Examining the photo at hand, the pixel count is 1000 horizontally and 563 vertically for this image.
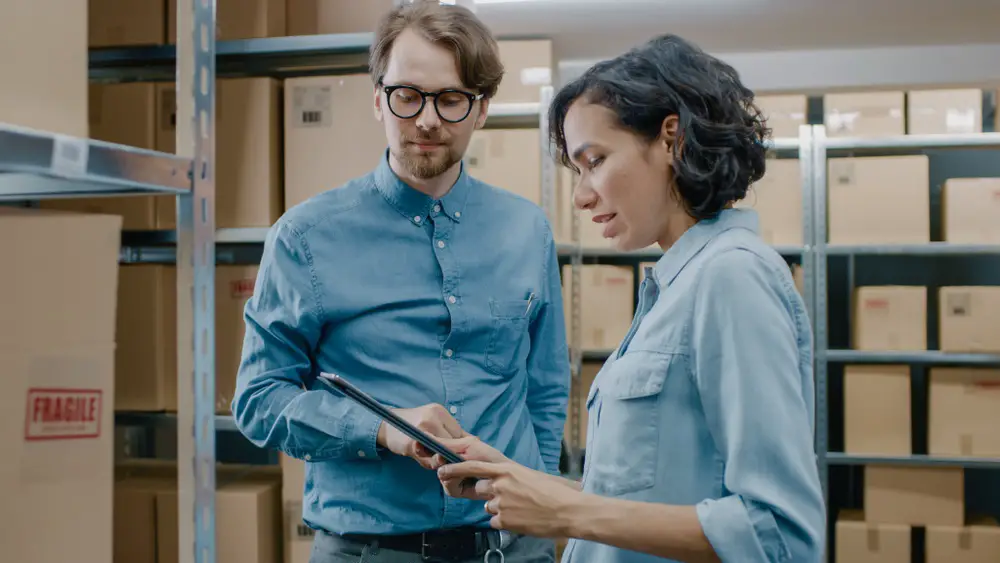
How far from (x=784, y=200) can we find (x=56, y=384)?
11.8ft

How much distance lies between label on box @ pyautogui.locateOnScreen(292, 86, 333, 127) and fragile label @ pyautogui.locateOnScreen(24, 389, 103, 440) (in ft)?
3.28

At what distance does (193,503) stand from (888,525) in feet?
11.3

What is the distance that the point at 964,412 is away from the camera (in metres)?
3.80

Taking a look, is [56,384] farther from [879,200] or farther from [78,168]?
[879,200]

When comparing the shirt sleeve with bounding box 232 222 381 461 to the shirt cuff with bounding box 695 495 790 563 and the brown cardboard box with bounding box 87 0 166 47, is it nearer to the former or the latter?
the shirt cuff with bounding box 695 495 790 563

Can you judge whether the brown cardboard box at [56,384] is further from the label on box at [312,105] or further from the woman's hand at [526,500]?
the label on box at [312,105]

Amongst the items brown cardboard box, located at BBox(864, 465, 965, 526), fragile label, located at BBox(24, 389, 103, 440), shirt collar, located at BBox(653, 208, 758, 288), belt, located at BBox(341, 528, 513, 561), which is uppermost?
shirt collar, located at BBox(653, 208, 758, 288)

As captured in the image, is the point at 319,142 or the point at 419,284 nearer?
the point at 419,284

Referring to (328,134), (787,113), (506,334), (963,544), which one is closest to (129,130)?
(328,134)

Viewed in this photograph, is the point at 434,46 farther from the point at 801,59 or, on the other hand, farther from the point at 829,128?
the point at 801,59

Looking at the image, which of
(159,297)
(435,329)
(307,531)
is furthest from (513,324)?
(159,297)

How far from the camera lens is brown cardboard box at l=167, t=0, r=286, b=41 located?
1.92m

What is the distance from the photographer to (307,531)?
1.90 metres

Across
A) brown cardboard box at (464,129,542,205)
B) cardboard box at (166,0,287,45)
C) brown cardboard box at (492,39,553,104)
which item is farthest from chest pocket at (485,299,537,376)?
brown cardboard box at (492,39,553,104)
